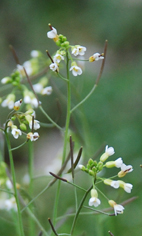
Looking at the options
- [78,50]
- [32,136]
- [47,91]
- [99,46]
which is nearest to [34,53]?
[47,91]

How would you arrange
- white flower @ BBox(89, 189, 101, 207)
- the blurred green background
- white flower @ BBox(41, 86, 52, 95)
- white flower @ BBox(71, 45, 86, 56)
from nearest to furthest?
1. white flower @ BBox(89, 189, 101, 207)
2. white flower @ BBox(71, 45, 86, 56)
3. white flower @ BBox(41, 86, 52, 95)
4. the blurred green background

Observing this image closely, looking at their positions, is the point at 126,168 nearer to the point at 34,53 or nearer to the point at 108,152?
the point at 108,152

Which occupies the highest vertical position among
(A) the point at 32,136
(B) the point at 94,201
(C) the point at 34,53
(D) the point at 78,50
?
(C) the point at 34,53

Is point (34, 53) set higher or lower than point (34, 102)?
higher

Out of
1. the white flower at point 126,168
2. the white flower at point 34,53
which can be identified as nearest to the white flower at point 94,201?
the white flower at point 126,168

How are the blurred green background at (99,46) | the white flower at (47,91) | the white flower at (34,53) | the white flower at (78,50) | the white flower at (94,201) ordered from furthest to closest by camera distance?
1. the blurred green background at (99,46)
2. the white flower at (34,53)
3. the white flower at (47,91)
4. the white flower at (78,50)
5. the white flower at (94,201)

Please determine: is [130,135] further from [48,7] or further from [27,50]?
[48,7]

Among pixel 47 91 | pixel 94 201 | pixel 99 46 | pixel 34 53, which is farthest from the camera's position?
pixel 99 46

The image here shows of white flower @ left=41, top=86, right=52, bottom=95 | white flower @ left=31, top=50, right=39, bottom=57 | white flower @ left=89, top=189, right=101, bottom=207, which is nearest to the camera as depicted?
white flower @ left=89, top=189, right=101, bottom=207

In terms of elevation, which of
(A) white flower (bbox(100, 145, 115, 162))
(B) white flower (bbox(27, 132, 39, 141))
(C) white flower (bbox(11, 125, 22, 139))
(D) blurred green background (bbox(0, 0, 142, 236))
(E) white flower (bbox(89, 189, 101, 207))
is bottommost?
(E) white flower (bbox(89, 189, 101, 207))

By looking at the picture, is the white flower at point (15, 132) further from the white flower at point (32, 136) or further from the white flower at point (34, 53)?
the white flower at point (34, 53)

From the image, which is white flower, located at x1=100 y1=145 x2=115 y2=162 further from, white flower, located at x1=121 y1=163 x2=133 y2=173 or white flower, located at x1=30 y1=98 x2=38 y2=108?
white flower, located at x1=30 y1=98 x2=38 y2=108

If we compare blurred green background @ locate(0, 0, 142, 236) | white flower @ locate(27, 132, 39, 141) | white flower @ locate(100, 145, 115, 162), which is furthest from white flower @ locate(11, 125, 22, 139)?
blurred green background @ locate(0, 0, 142, 236)
